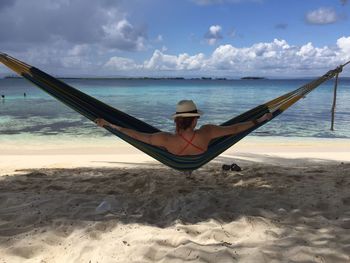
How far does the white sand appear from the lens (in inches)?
78.7

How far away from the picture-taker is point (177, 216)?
250 centimetres

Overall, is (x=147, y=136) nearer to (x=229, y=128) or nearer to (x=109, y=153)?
→ (x=229, y=128)

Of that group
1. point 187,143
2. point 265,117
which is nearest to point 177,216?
point 187,143

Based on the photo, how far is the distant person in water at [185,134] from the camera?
2.86m

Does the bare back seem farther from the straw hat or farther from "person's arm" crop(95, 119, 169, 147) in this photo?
the straw hat

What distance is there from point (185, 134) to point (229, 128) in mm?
416

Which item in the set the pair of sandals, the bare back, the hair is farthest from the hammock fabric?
the pair of sandals

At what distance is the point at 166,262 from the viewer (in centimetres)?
187

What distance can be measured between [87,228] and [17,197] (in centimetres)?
87

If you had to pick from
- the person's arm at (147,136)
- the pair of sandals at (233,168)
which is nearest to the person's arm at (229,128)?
the person's arm at (147,136)

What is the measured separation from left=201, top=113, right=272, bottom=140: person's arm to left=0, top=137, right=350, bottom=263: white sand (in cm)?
44

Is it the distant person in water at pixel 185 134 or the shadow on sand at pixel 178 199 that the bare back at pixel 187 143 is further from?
the shadow on sand at pixel 178 199

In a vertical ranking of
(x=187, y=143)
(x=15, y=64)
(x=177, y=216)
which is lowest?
(x=177, y=216)

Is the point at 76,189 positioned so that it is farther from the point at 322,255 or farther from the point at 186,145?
the point at 322,255
